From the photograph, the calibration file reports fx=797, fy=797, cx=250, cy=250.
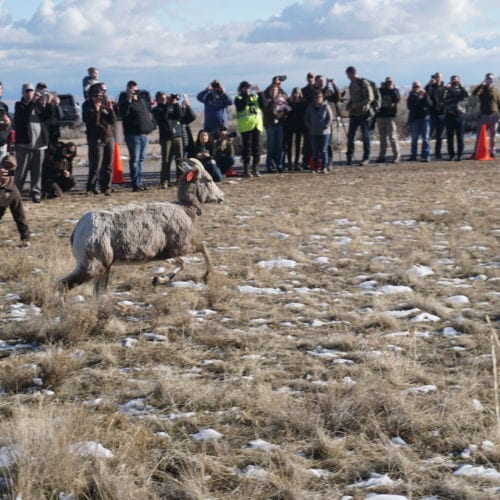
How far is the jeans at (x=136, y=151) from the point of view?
15.4 metres

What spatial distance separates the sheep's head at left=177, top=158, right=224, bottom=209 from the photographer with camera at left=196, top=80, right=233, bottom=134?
8.79 m

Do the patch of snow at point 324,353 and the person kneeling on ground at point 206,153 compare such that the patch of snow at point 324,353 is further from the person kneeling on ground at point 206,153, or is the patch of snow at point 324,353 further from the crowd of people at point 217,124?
the person kneeling on ground at point 206,153

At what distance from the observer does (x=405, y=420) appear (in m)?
4.80

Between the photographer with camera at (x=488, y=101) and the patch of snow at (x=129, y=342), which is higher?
Result: the photographer with camera at (x=488, y=101)

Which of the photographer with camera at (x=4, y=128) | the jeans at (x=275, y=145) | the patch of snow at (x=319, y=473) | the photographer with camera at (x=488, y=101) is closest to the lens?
the patch of snow at (x=319, y=473)

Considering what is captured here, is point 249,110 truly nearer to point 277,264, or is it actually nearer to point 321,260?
point 321,260

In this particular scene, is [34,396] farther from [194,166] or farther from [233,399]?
[194,166]

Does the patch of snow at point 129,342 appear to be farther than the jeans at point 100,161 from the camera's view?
No

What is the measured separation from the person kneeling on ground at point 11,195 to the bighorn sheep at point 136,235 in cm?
265

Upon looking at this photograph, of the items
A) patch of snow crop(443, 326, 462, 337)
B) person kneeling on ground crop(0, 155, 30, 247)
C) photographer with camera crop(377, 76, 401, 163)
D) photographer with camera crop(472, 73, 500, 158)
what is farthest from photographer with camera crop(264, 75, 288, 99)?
patch of snow crop(443, 326, 462, 337)

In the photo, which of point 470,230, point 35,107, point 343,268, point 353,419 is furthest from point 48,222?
point 353,419

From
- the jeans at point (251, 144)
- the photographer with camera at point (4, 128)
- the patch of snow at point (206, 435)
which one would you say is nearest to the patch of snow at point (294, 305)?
the patch of snow at point (206, 435)

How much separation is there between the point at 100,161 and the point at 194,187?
6958 millimetres

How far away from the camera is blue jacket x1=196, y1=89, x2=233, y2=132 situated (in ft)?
57.4
